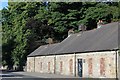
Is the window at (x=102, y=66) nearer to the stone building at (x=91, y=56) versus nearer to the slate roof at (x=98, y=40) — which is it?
the stone building at (x=91, y=56)

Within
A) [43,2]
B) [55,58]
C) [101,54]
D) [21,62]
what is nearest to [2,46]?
[21,62]

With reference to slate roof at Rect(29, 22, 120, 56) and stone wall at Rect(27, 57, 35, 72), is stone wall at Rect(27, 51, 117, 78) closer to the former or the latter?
slate roof at Rect(29, 22, 120, 56)

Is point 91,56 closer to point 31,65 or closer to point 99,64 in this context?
point 99,64

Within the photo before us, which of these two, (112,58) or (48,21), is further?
(48,21)

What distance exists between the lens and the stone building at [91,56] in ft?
114

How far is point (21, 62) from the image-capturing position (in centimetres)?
7256

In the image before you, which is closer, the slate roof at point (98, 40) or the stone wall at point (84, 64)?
the stone wall at point (84, 64)

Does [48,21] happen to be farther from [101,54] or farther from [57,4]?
[101,54]

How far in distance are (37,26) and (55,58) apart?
29767 mm

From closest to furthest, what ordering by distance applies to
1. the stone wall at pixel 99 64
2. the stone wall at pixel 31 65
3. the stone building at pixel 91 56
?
the stone wall at pixel 99 64
the stone building at pixel 91 56
the stone wall at pixel 31 65

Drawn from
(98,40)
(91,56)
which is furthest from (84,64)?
(98,40)

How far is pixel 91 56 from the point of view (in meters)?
38.7

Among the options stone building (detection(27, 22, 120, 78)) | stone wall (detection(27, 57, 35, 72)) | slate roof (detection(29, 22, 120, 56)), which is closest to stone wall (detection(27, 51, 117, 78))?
stone building (detection(27, 22, 120, 78))

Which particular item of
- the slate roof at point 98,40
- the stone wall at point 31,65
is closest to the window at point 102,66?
the slate roof at point 98,40
